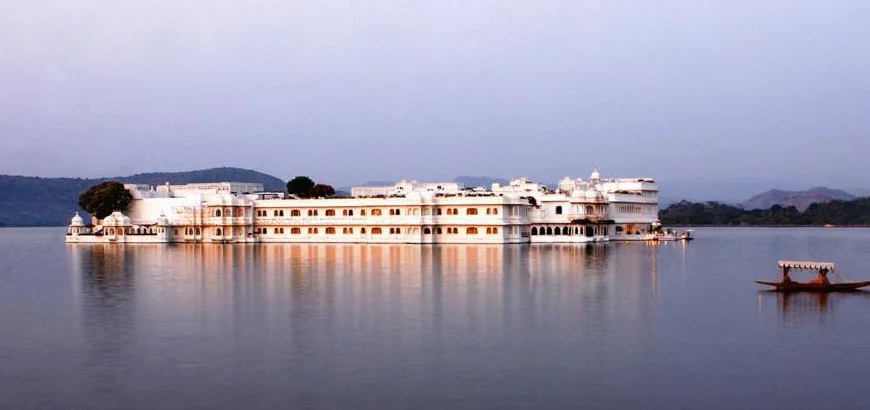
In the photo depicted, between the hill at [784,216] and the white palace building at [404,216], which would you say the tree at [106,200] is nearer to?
the white palace building at [404,216]

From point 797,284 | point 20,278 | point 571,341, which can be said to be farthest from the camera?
point 20,278

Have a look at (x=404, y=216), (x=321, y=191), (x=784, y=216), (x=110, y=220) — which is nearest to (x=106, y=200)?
(x=110, y=220)

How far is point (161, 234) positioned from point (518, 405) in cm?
6691

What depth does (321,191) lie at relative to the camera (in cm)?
9944

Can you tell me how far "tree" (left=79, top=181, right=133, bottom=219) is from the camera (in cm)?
8431

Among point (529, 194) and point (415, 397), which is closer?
point (415, 397)

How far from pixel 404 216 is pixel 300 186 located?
23848 millimetres

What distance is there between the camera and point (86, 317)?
27609mm

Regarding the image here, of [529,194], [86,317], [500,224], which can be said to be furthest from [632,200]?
[86,317]

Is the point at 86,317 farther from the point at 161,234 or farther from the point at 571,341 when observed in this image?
the point at 161,234

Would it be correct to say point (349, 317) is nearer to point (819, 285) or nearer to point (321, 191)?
point (819, 285)

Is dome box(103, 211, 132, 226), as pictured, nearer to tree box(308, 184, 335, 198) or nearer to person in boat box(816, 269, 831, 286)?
tree box(308, 184, 335, 198)

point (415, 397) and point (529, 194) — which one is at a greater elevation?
point (529, 194)

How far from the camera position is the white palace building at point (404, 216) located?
238ft
